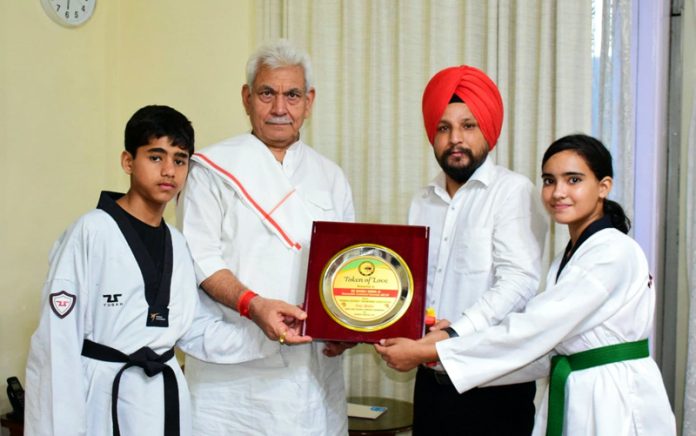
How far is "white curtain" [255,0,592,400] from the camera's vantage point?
2.84 meters

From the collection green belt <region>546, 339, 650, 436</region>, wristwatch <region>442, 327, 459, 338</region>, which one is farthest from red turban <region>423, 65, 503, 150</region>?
green belt <region>546, 339, 650, 436</region>

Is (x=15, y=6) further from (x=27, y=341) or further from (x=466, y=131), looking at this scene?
(x=466, y=131)

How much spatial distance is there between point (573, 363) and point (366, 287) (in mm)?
579

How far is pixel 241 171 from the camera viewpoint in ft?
Answer: 7.37

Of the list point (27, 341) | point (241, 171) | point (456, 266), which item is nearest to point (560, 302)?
point (456, 266)

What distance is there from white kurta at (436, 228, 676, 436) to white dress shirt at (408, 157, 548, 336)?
0.41ft

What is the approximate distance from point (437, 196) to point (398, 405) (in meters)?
1.06

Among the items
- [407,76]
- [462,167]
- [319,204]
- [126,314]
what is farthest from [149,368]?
[407,76]

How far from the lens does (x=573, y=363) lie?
6.30ft

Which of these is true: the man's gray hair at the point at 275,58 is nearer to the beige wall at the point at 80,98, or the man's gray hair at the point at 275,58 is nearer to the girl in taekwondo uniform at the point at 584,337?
the girl in taekwondo uniform at the point at 584,337

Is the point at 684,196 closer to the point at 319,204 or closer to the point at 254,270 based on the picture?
the point at 319,204

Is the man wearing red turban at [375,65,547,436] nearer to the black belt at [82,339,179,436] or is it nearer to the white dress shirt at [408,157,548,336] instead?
the white dress shirt at [408,157,548,336]

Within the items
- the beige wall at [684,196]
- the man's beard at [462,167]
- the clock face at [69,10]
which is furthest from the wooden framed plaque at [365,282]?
the clock face at [69,10]

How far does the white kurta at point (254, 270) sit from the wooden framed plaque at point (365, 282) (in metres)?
0.18
